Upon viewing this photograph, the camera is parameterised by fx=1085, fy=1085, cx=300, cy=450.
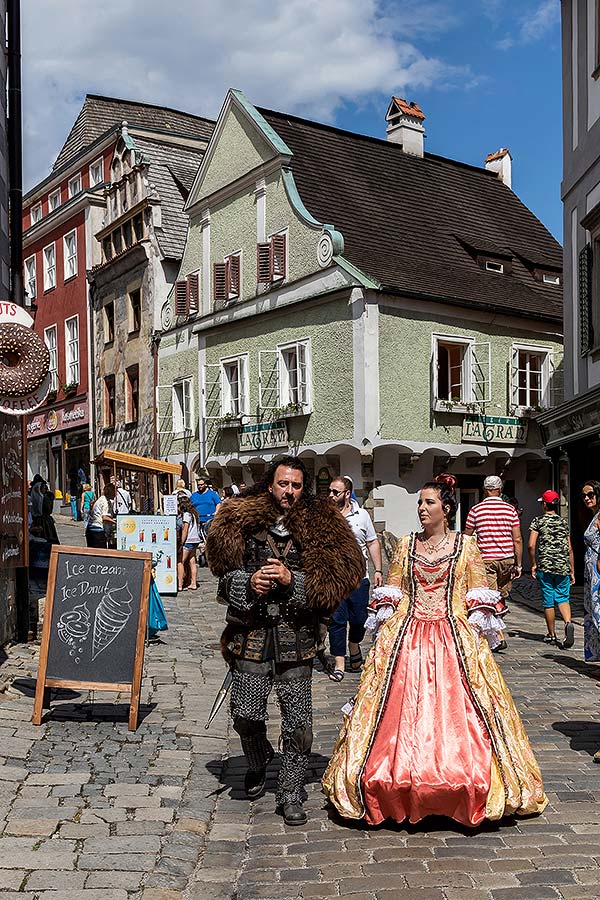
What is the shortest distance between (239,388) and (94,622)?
785 inches

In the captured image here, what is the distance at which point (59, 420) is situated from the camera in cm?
3844

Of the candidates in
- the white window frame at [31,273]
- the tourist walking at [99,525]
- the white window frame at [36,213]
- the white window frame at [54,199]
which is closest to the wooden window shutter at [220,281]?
the tourist walking at [99,525]

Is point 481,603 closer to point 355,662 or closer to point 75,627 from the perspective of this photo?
point 75,627

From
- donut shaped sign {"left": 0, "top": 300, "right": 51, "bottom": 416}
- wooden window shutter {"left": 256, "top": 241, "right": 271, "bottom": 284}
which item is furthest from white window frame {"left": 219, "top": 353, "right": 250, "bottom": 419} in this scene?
donut shaped sign {"left": 0, "top": 300, "right": 51, "bottom": 416}

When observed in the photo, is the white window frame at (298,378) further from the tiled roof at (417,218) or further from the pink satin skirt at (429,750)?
the pink satin skirt at (429,750)

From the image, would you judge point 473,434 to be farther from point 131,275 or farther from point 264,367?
point 131,275

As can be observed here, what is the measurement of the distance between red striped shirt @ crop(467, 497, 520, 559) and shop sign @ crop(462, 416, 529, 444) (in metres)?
12.9

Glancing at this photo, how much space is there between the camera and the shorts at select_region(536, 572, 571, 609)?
11711mm

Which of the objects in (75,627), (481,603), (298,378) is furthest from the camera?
(298,378)

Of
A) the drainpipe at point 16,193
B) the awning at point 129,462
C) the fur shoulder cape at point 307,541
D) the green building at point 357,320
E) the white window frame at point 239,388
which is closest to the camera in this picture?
the fur shoulder cape at point 307,541

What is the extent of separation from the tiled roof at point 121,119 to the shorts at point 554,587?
30.0 meters

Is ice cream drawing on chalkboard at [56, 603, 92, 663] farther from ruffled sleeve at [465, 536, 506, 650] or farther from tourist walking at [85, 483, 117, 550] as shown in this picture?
tourist walking at [85, 483, 117, 550]

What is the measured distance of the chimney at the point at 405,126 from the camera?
102 ft

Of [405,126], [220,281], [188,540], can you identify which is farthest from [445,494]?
[405,126]
